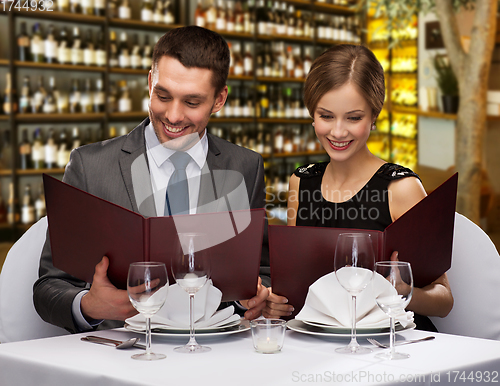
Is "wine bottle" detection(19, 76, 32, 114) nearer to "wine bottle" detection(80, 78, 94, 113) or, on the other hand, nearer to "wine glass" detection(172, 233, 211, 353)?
"wine bottle" detection(80, 78, 94, 113)

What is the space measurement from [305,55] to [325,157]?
1.11m

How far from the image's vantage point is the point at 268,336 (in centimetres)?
106

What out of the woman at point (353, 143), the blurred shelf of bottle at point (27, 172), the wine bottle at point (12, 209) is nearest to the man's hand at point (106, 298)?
the woman at point (353, 143)

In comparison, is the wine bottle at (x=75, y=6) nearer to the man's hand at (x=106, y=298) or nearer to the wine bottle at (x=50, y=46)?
the wine bottle at (x=50, y=46)

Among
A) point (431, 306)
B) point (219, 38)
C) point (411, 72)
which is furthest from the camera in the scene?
point (411, 72)

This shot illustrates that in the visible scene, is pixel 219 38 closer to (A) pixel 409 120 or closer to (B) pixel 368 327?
(B) pixel 368 327

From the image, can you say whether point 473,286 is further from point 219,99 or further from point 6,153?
point 6,153

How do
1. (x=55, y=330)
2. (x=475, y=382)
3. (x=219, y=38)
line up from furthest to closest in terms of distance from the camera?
(x=219, y=38)
(x=55, y=330)
(x=475, y=382)

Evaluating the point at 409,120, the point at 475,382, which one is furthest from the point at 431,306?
the point at 409,120

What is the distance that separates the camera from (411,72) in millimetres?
5555

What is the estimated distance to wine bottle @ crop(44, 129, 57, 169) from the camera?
13.9ft

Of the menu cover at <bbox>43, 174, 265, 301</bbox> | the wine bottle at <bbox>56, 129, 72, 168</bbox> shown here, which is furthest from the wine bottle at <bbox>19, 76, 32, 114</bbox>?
the menu cover at <bbox>43, 174, 265, 301</bbox>

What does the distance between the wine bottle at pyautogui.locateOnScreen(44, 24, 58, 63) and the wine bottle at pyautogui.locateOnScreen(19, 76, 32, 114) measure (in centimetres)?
21

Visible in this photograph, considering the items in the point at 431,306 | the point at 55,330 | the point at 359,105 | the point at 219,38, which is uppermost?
the point at 219,38
